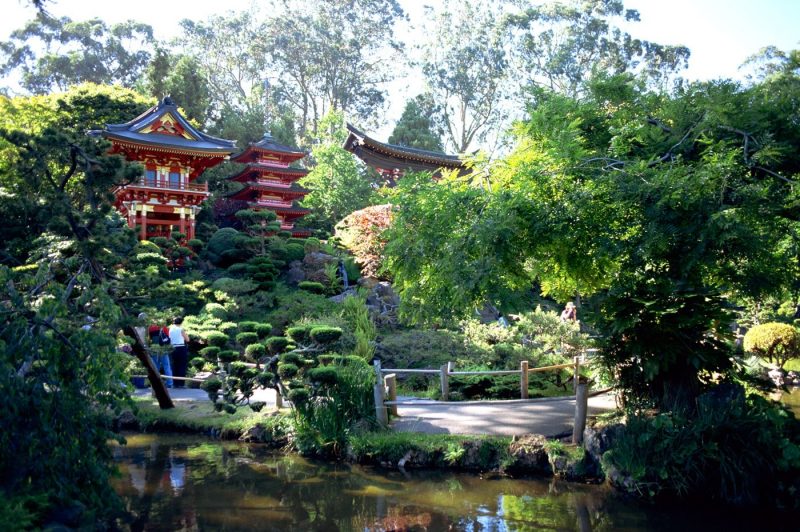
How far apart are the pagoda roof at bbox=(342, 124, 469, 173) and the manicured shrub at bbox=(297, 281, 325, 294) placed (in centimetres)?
865

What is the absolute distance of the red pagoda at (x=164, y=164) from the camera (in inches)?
894

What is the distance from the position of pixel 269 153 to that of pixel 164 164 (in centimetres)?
513

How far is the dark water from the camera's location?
704 centimetres

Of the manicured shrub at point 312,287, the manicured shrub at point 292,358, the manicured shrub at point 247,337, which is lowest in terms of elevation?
the manicured shrub at point 292,358

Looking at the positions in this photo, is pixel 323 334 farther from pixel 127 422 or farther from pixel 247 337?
pixel 127 422

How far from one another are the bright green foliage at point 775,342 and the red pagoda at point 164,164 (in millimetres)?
17244

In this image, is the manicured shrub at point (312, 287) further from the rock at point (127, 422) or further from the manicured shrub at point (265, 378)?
the manicured shrub at point (265, 378)

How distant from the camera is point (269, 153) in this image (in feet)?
92.3

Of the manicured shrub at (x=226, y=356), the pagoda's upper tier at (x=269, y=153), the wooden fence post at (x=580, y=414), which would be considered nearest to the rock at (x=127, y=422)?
the manicured shrub at (x=226, y=356)

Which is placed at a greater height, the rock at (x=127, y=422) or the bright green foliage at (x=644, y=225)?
the bright green foliage at (x=644, y=225)

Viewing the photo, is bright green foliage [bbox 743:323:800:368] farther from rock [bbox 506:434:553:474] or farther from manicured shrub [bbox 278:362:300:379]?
manicured shrub [bbox 278:362:300:379]

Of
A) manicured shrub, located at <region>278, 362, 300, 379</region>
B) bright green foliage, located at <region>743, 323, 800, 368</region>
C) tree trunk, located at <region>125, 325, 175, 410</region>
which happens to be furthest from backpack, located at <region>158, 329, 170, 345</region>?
bright green foliage, located at <region>743, 323, 800, 368</region>

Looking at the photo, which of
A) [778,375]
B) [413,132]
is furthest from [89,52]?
[778,375]

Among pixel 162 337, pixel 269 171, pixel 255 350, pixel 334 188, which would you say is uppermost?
pixel 269 171
